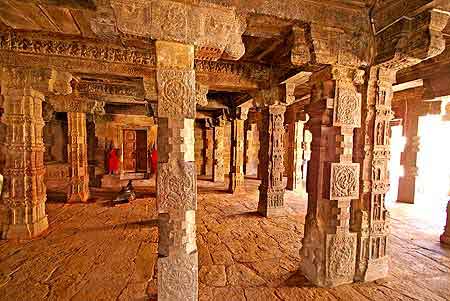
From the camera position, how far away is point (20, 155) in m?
4.59

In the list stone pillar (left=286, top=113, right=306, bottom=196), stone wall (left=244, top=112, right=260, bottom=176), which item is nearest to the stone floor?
stone pillar (left=286, top=113, right=306, bottom=196)

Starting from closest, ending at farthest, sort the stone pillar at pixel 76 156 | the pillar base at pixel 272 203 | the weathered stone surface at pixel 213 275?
1. the weathered stone surface at pixel 213 275
2. the pillar base at pixel 272 203
3. the stone pillar at pixel 76 156

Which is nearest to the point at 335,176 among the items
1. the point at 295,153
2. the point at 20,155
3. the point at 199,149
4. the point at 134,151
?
the point at 20,155

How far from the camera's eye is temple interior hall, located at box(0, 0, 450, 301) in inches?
93.8

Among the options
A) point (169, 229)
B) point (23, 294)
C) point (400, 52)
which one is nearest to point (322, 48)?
point (400, 52)

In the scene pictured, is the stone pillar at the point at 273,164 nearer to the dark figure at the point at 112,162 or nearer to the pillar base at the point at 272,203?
the pillar base at the point at 272,203

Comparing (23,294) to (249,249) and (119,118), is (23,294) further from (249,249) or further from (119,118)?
(119,118)

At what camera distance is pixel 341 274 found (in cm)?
309

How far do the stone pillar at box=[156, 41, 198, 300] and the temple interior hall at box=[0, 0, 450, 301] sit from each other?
13 mm

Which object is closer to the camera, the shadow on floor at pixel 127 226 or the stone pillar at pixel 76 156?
the shadow on floor at pixel 127 226

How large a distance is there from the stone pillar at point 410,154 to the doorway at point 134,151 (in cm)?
1161

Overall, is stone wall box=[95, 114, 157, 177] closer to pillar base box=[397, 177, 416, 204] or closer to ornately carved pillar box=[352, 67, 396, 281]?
ornately carved pillar box=[352, 67, 396, 281]

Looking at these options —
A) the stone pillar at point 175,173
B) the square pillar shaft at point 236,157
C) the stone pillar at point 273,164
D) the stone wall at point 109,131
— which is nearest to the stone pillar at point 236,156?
the square pillar shaft at point 236,157

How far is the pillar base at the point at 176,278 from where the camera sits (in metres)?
2.36
